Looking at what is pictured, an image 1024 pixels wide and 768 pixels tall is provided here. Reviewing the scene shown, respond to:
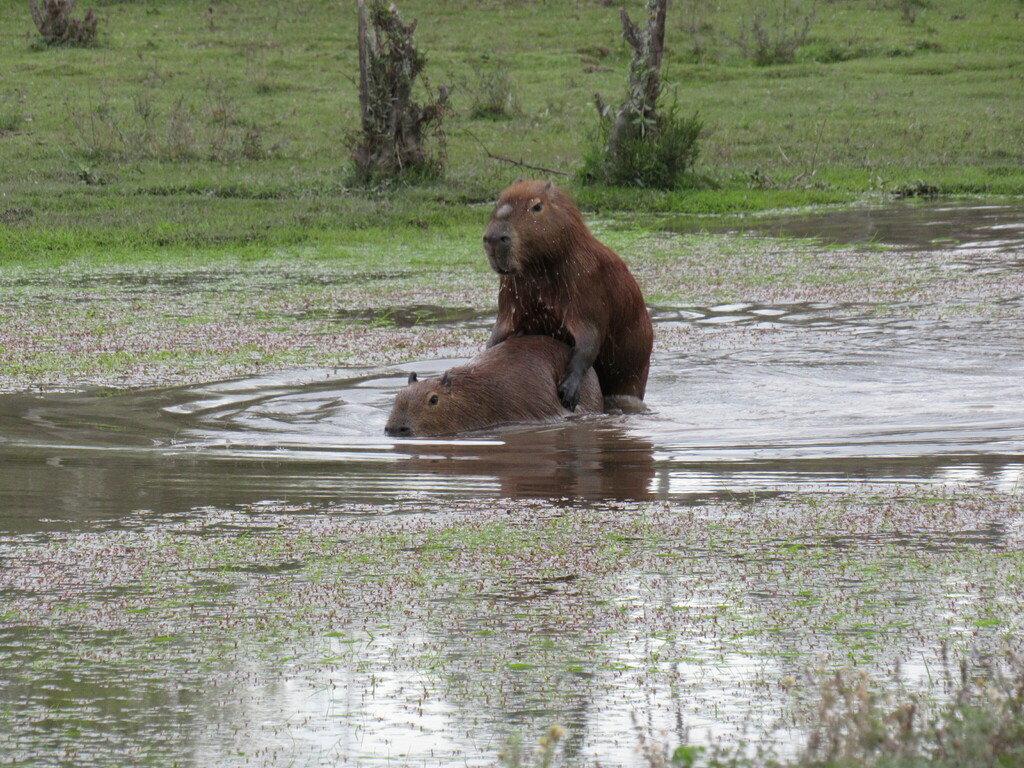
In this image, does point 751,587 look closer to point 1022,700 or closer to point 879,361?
point 1022,700

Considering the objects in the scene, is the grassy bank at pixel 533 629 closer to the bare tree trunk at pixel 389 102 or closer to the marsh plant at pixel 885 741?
the marsh plant at pixel 885 741

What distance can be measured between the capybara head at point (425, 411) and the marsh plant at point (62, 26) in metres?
21.9

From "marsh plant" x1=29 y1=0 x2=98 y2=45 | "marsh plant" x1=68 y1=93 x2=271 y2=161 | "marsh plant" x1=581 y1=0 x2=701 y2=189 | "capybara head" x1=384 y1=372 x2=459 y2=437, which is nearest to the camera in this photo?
"capybara head" x1=384 y1=372 x2=459 y2=437

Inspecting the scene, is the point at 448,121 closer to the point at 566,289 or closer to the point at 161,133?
the point at 161,133

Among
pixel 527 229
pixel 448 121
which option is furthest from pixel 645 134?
pixel 527 229

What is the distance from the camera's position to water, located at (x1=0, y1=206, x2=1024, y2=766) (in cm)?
269

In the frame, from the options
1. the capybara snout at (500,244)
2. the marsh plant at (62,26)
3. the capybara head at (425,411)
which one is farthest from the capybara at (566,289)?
the marsh plant at (62,26)

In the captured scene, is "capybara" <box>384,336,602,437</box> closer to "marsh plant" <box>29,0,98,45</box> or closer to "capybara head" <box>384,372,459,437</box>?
"capybara head" <box>384,372,459,437</box>

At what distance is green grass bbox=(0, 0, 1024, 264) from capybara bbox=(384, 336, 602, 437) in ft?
21.6

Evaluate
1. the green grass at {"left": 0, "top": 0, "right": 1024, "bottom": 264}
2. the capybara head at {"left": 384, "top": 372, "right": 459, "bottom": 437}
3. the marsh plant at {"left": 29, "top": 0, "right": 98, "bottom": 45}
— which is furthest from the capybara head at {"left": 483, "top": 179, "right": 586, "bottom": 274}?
the marsh plant at {"left": 29, "top": 0, "right": 98, "bottom": 45}

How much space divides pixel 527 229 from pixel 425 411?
0.90m

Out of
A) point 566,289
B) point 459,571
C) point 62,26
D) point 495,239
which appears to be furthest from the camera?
point 62,26

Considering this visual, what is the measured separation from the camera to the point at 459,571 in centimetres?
368

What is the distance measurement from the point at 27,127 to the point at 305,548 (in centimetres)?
1725
